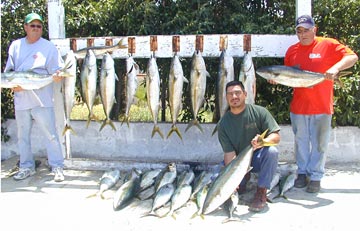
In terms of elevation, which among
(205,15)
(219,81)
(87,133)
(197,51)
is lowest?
(87,133)

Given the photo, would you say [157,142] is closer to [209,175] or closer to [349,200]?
[209,175]

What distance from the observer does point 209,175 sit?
497cm

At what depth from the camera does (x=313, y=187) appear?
4.87 m

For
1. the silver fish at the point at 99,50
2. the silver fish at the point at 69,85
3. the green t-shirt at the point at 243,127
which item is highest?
the silver fish at the point at 99,50

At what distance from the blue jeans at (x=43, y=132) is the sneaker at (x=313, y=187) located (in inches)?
129

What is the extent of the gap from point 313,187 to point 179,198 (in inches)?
65.8

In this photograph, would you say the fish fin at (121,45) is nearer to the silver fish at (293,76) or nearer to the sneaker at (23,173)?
the silver fish at (293,76)

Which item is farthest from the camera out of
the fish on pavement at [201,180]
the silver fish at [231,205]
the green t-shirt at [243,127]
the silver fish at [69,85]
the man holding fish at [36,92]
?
the man holding fish at [36,92]

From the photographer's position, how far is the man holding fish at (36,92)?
5.38m

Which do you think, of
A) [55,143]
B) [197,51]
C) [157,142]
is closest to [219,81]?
[197,51]

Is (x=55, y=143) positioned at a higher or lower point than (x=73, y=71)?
lower

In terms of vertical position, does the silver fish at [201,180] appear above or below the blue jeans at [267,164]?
below

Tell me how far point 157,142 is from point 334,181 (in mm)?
2602

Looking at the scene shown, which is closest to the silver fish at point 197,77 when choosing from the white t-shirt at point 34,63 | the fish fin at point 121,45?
the fish fin at point 121,45
